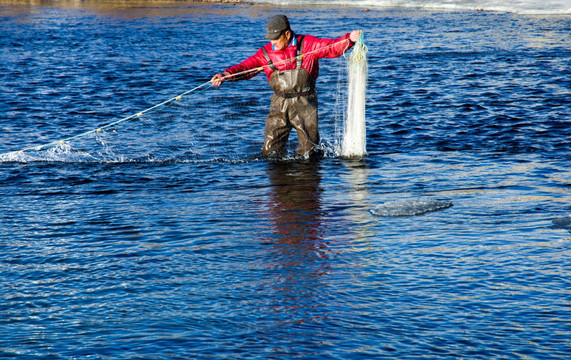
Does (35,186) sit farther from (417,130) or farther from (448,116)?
(448,116)

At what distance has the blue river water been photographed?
15.9 feet

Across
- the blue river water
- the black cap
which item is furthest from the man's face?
the blue river water

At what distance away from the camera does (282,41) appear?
28.2ft

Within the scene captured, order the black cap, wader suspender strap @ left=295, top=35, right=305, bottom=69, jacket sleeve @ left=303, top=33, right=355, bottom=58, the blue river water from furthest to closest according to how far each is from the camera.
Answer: wader suspender strap @ left=295, top=35, right=305, bottom=69 < jacket sleeve @ left=303, top=33, right=355, bottom=58 < the black cap < the blue river water

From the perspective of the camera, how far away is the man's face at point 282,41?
8.53 metres

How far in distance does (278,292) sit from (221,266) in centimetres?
76

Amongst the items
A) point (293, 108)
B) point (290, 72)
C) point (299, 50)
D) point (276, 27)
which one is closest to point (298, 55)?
point (299, 50)

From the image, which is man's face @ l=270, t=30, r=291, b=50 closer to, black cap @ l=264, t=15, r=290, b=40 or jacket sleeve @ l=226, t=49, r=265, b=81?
black cap @ l=264, t=15, r=290, b=40

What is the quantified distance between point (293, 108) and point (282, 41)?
0.94 metres

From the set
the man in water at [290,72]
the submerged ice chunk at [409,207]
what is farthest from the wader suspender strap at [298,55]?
the submerged ice chunk at [409,207]

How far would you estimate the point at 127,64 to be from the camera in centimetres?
1962

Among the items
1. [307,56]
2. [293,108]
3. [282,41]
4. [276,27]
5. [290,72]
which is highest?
[276,27]

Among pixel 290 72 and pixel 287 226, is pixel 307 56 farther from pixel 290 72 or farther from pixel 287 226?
pixel 287 226

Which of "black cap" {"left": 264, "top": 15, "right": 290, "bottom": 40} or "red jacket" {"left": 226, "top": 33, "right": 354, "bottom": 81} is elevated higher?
"black cap" {"left": 264, "top": 15, "right": 290, "bottom": 40}
